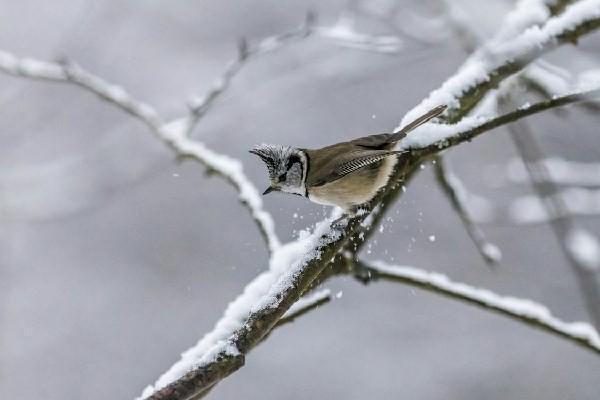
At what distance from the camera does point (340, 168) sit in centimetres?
355

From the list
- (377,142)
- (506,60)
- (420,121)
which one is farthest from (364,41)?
(420,121)

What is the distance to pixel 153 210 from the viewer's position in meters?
10.2

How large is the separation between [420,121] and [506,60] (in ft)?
1.50

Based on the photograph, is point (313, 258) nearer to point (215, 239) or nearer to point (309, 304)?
point (309, 304)

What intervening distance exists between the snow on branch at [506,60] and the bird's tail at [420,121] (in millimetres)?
52

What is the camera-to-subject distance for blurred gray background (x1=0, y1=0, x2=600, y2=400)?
8.20m

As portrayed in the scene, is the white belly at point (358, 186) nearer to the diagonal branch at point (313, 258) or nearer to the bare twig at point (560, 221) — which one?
the diagonal branch at point (313, 258)

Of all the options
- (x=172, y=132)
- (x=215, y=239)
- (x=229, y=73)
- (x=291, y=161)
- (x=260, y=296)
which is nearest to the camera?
(x=260, y=296)

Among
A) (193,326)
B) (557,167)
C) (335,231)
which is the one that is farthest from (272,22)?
(335,231)

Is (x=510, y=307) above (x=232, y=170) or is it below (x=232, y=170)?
below

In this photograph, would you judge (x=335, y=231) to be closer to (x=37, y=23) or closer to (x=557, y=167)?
(x=557, y=167)

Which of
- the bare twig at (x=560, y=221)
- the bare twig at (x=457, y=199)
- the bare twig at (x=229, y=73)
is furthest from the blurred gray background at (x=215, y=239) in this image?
the bare twig at (x=560, y=221)

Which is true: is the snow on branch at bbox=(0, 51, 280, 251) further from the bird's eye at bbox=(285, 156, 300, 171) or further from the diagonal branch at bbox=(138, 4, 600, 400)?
the diagonal branch at bbox=(138, 4, 600, 400)

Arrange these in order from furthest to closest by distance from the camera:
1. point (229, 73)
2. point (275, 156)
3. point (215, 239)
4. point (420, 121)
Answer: point (215, 239), point (229, 73), point (275, 156), point (420, 121)
